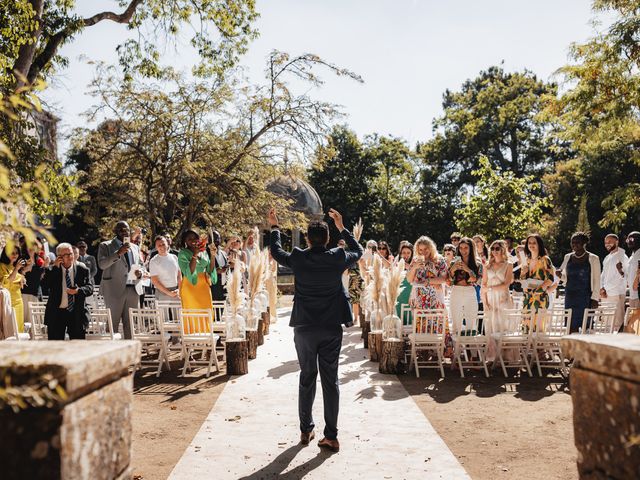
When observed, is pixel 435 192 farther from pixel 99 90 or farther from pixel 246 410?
pixel 246 410

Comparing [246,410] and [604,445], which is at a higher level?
[604,445]

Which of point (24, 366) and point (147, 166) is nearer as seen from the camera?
point (24, 366)

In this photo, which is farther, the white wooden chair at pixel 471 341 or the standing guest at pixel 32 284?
the standing guest at pixel 32 284

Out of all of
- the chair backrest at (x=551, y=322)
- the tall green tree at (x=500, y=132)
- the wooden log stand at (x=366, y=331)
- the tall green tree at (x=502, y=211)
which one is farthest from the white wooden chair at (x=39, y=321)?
the tall green tree at (x=500, y=132)

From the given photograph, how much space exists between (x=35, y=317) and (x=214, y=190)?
8491mm

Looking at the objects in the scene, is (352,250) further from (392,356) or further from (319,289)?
(392,356)

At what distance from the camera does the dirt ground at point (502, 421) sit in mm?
5605

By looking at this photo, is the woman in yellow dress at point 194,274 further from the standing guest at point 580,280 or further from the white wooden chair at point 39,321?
the standing guest at point 580,280

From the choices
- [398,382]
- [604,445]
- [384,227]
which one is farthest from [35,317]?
[384,227]

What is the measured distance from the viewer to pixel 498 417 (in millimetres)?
7273

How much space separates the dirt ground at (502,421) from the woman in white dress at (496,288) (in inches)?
30.0

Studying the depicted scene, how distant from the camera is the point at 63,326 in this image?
9273mm

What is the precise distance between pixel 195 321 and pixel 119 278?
148cm

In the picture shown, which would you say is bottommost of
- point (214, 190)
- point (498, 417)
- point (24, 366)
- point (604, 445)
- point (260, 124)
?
point (498, 417)
